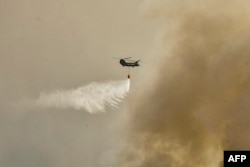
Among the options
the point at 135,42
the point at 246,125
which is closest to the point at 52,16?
the point at 135,42

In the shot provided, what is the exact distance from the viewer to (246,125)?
1422cm

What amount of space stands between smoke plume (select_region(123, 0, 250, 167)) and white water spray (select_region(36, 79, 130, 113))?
2.74 feet

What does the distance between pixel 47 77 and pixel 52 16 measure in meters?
2.39

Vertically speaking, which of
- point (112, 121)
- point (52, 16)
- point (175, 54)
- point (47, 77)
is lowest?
point (112, 121)

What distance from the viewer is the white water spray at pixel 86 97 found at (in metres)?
14.3

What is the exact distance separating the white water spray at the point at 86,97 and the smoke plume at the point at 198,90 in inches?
32.9

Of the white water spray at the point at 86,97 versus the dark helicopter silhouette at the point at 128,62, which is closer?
the dark helicopter silhouette at the point at 128,62

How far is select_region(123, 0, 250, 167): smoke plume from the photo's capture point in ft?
46.8

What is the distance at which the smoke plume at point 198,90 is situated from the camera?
46.8ft

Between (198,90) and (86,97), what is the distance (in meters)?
4.40

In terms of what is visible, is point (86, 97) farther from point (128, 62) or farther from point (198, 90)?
point (198, 90)

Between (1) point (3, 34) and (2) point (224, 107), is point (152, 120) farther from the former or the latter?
(1) point (3, 34)

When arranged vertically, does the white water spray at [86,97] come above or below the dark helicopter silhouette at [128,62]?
below

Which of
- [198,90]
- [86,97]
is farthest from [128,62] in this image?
[198,90]
